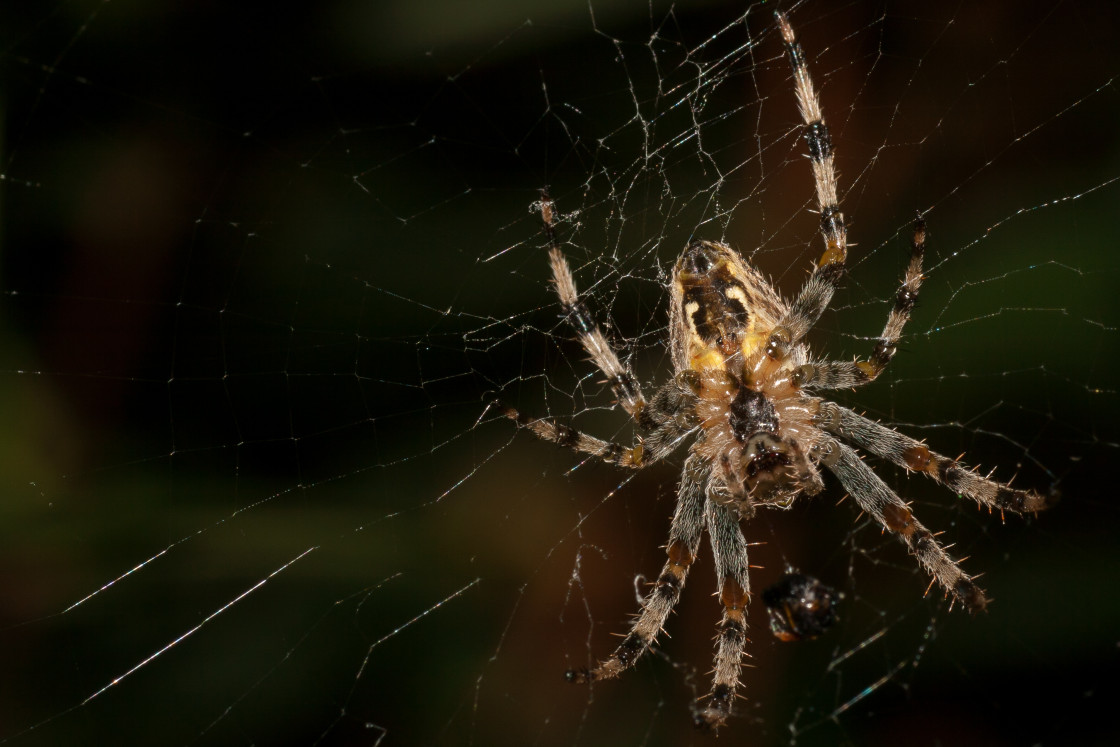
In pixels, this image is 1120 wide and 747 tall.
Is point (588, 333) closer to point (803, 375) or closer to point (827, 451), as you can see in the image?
point (803, 375)

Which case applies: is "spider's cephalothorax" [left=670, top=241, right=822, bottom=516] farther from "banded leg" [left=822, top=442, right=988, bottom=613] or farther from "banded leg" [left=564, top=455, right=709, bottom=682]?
"banded leg" [left=822, top=442, right=988, bottom=613]

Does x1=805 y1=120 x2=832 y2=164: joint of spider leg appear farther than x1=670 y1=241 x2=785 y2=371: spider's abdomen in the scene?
No

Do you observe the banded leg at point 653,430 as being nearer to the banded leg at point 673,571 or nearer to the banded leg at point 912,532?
the banded leg at point 673,571

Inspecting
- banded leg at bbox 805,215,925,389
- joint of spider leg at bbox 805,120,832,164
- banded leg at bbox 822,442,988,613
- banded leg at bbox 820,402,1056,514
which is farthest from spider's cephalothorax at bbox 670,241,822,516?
joint of spider leg at bbox 805,120,832,164

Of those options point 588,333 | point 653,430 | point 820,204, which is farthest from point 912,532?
point 588,333

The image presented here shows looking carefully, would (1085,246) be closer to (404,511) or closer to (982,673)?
(982,673)

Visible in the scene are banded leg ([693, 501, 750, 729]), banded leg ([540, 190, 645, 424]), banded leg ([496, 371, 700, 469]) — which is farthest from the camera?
banded leg ([693, 501, 750, 729])

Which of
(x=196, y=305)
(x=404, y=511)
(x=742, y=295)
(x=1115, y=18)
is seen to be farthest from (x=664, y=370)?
(x=1115, y=18)

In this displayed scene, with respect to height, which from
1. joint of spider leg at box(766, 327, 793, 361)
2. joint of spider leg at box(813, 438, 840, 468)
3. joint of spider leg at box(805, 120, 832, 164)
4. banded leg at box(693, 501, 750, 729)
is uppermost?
joint of spider leg at box(805, 120, 832, 164)
